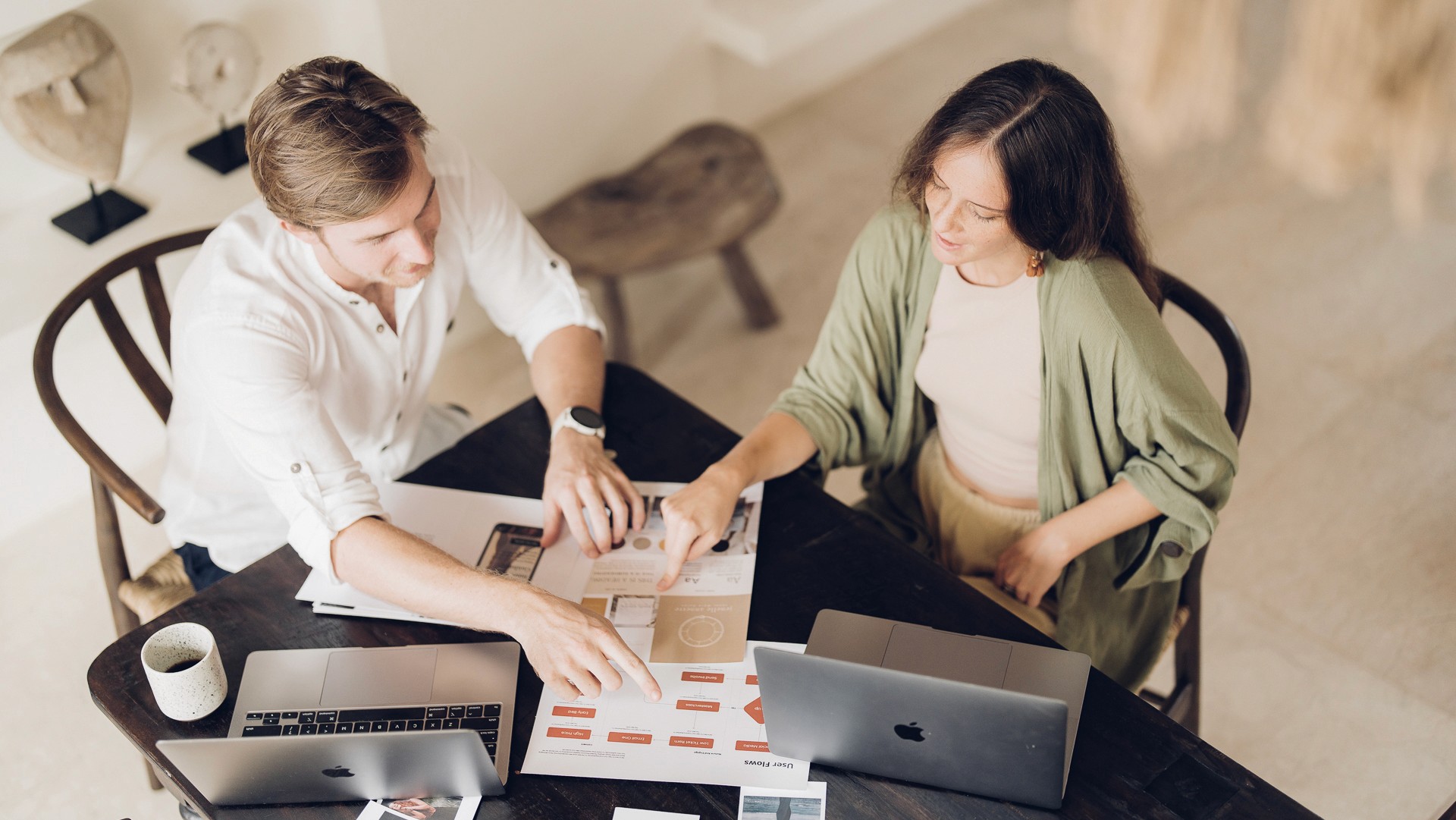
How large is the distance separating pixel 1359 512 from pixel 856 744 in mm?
1860

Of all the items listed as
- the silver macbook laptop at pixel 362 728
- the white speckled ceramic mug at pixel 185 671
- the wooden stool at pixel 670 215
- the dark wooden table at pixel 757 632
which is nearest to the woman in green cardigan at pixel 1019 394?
the dark wooden table at pixel 757 632

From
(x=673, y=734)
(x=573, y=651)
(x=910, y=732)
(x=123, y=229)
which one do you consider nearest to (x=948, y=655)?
(x=910, y=732)

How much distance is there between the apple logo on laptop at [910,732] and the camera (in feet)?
3.86

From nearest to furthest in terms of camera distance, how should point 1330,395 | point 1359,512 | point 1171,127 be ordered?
1. point 1359,512
2. point 1330,395
3. point 1171,127

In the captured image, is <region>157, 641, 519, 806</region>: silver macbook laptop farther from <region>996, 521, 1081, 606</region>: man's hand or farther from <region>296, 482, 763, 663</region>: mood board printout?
<region>996, 521, 1081, 606</region>: man's hand

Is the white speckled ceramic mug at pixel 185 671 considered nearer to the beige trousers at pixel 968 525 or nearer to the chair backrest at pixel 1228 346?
the beige trousers at pixel 968 525

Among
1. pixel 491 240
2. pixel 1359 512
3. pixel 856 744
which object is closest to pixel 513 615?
pixel 856 744

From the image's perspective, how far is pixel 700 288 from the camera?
3.35m

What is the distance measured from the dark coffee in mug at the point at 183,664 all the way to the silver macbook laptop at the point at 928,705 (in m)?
0.68

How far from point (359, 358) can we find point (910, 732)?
957 mm

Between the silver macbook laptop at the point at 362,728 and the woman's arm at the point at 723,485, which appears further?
the woman's arm at the point at 723,485

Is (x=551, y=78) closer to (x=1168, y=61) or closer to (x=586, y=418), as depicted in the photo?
(x=586, y=418)

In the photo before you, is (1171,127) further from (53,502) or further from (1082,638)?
(53,502)

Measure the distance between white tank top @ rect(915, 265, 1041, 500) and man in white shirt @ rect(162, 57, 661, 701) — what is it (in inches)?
19.3
